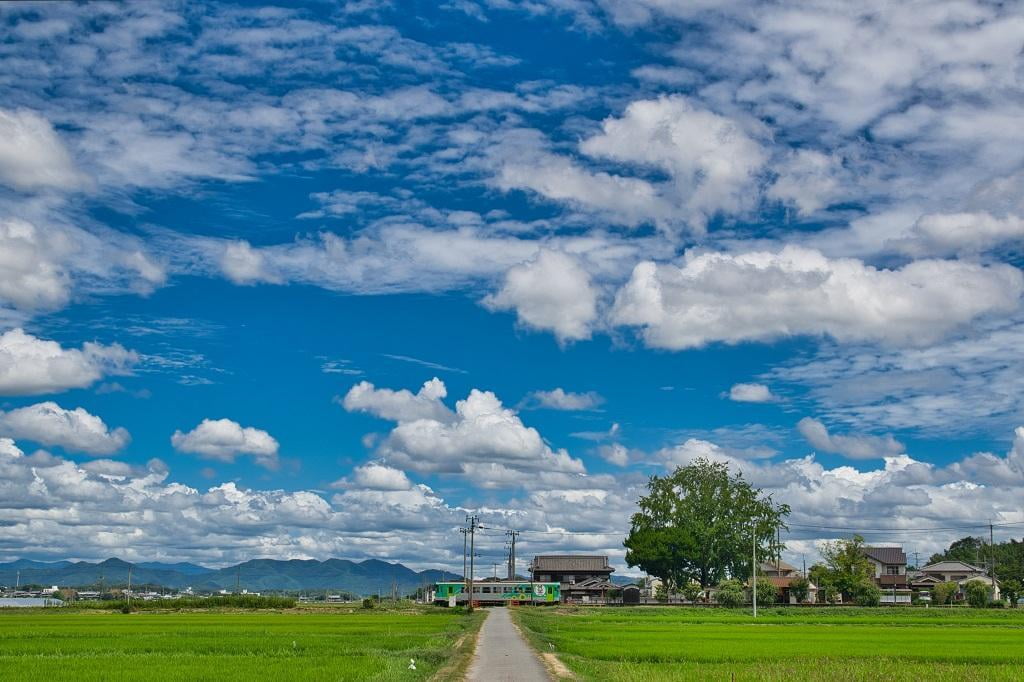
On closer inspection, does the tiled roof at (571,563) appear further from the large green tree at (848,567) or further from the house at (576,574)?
the large green tree at (848,567)

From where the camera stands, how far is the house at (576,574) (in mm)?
154250

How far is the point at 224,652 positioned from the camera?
4650 centimetres

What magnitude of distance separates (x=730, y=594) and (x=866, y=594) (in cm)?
1657

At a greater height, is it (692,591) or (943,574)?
(943,574)

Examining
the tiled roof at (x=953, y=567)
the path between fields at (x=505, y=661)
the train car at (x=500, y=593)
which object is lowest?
the train car at (x=500, y=593)

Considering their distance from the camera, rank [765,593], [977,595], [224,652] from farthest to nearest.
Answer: [977,595]
[765,593]
[224,652]

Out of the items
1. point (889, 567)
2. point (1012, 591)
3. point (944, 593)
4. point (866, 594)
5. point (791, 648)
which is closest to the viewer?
point (791, 648)

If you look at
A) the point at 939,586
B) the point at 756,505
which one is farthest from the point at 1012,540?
the point at 756,505

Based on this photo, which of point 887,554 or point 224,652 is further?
point 887,554

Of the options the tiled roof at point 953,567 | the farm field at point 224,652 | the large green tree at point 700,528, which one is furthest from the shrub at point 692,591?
the farm field at point 224,652

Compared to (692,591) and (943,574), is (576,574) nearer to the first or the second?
(692,591)

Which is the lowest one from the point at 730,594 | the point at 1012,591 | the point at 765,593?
the point at 1012,591

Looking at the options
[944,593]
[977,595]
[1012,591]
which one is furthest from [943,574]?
[977,595]

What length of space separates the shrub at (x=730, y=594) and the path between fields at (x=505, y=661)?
5514cm
